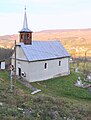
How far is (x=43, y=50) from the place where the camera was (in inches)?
1355

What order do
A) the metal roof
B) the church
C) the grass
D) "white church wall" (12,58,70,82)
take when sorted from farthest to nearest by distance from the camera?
the metal roof, the church, "white church wall" (12,58,70,82), the grass

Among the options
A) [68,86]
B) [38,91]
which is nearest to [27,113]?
[38,91]

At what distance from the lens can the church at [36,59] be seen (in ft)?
102

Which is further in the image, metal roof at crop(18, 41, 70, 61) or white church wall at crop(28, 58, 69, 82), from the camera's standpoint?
metal roof at crop(18, 41, 70, 61)

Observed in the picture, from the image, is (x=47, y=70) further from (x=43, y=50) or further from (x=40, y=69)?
(x=43, y=50)

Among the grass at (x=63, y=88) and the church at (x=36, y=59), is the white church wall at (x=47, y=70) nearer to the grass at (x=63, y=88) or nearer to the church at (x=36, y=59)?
the church at (x=36, y=59)

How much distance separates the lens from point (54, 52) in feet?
118

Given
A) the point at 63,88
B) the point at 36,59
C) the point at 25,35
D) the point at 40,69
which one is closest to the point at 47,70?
the point at 40,69

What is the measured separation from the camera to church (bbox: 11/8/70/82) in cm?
3122

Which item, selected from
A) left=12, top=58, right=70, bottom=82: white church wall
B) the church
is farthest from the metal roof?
left=12, top=58, right=70, bottom=82: white church wall

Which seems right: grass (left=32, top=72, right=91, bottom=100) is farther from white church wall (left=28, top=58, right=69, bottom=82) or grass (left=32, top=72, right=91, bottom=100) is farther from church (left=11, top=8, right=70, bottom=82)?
church (left=11, top=8, right=70, bottom=82)

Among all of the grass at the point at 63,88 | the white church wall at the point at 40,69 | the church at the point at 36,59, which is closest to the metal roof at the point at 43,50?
the church at the point at 36,59

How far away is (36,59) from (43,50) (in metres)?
3.34

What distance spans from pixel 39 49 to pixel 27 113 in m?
19.1
